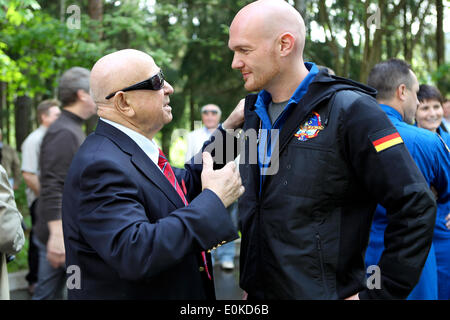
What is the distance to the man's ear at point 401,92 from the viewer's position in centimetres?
317

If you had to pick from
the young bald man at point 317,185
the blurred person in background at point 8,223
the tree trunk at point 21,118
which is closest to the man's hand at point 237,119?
the young bald man at point 317,185

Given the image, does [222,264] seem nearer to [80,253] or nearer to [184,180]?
[184,180]

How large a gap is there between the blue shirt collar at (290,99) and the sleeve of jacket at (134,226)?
0.60 metres

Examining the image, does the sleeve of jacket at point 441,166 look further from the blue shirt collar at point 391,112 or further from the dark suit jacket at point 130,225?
the dark suit jacket at point 130,225

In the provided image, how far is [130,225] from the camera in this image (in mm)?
1769

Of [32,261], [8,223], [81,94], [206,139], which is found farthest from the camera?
[206,139]

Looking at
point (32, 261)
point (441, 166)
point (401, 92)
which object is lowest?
point (32, 261)

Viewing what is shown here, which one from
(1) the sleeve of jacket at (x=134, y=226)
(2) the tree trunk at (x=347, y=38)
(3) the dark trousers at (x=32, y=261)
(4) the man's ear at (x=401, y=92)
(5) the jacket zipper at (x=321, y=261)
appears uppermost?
(2) the tree trunk at (x=347, y=38)

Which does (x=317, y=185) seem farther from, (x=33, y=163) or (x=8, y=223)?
(x=33, y=163)

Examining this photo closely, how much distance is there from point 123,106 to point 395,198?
1.25 m

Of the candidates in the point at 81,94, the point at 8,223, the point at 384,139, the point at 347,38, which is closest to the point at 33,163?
the point at 81,94

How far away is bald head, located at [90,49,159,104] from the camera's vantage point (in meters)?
2.06

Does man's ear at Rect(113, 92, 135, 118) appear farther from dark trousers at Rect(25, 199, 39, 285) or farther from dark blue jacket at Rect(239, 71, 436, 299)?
dark trousers at Rect(25, 199, 39, 285)

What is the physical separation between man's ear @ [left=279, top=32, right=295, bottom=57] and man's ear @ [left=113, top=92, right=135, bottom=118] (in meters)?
0.77
